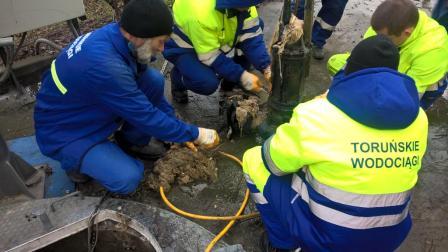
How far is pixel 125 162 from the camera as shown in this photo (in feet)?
9.28

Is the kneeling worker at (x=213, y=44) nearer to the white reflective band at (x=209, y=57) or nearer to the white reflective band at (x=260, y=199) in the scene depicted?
the white reflective band at (x=209, y=57)

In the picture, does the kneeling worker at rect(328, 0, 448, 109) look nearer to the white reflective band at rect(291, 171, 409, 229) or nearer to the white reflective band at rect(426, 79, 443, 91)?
the white reflective band at rect(426, 79, 443, 91)

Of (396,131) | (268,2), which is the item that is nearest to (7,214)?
(396,131)

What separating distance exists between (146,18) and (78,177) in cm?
142

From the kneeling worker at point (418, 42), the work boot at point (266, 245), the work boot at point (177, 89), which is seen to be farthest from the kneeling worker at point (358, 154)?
the work boot at point (177, 89)

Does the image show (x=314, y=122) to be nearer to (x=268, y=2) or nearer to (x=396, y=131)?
(x=396, y=131)

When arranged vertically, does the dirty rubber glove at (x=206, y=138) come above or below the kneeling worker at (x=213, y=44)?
below

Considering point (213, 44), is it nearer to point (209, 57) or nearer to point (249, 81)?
point (209, 57)

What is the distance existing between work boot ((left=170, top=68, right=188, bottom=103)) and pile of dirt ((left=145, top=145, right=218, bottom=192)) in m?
0.84

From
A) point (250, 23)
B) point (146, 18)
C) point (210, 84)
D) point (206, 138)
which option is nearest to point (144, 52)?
point (146, 18)

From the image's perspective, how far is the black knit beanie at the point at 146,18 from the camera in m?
2.28

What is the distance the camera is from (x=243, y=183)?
10.4 ft

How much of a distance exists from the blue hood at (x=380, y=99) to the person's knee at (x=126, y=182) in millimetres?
1666

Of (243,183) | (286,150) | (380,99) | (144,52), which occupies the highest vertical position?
(380,99)
